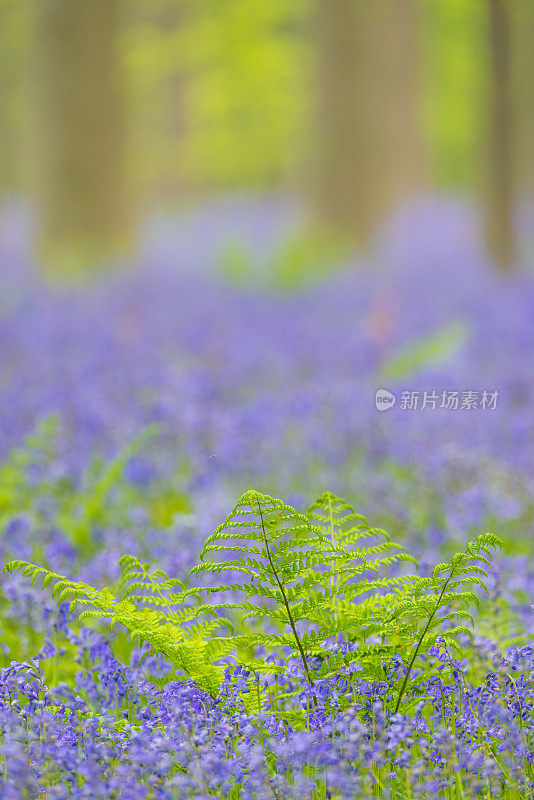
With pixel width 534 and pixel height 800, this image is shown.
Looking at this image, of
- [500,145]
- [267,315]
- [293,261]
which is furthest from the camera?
[293,261]

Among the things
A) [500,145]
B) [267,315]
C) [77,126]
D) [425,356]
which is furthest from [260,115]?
[425,356]

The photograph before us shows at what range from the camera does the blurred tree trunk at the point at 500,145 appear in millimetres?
11453

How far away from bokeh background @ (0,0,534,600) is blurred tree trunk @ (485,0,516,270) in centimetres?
3

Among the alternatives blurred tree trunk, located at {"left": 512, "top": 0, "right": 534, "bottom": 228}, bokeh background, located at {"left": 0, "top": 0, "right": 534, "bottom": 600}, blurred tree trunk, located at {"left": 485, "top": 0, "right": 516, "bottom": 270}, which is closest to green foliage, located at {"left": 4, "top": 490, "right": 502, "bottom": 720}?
bokeh background, located at {"left": 0, "top": 0, "right": 534, "bottom": 600}

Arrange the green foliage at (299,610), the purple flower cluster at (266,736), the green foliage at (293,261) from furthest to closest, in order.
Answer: the green foliage at (293,261)
the green foliage at (299,610)
the purple flower cluster at (266,736)

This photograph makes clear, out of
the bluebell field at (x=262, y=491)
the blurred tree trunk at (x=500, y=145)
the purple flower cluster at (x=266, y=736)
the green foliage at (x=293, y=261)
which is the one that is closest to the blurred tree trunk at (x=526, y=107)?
the green foliage at (x=293, y=261)

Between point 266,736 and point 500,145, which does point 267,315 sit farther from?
point 266,736

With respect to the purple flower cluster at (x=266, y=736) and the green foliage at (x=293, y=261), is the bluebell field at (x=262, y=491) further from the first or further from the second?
the green foliage at (x=293, y=261)

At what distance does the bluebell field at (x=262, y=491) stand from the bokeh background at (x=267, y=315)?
31 mm

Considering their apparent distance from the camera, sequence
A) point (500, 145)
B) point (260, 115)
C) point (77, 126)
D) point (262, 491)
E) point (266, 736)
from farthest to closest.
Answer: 1. point (260, 115)
2. point (77, 126)
3. point (500, 145)
4. point (262, 491)
5. point (266, 736)

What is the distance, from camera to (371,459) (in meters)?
5.71

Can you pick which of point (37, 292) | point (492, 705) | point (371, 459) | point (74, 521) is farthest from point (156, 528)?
point (37, 292)

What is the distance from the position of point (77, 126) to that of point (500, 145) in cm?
552

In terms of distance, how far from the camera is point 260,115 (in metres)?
35.9
